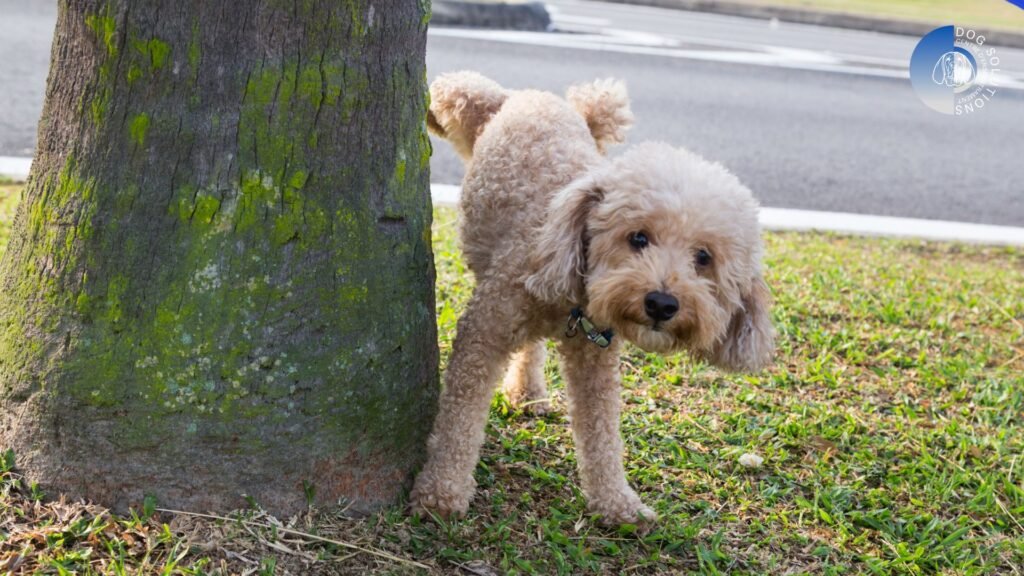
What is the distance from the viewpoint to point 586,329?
2988 mm

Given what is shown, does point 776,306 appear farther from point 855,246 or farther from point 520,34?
point 520,34

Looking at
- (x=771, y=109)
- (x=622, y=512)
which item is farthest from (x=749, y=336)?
(x=771, y=109)

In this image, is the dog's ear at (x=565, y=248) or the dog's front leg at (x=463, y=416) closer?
the dog's ear at (x=565, y=248)

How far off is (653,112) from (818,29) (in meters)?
8.04

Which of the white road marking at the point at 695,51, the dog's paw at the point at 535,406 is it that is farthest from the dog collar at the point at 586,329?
the white road marking at the point at 695,51

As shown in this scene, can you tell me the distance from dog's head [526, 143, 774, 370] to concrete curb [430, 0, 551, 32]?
8.54 meters

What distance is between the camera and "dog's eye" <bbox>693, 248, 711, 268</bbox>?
282cm

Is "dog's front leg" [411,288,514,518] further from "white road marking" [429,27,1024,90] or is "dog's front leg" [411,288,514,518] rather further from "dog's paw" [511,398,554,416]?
"white road marking" [429,27,1024,90]

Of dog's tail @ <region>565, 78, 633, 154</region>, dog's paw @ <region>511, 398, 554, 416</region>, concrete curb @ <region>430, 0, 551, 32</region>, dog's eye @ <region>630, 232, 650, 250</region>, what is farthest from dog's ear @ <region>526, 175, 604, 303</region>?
concrete curb @ <region>430, 0, 551, 32</region>

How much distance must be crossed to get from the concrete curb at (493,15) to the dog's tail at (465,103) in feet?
23.8

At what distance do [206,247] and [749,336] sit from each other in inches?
61.4

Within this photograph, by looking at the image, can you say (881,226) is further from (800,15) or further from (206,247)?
(800,15)

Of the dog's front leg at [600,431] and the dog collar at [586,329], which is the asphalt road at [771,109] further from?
the dog collar at [586,329]

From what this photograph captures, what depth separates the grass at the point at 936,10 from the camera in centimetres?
1587
